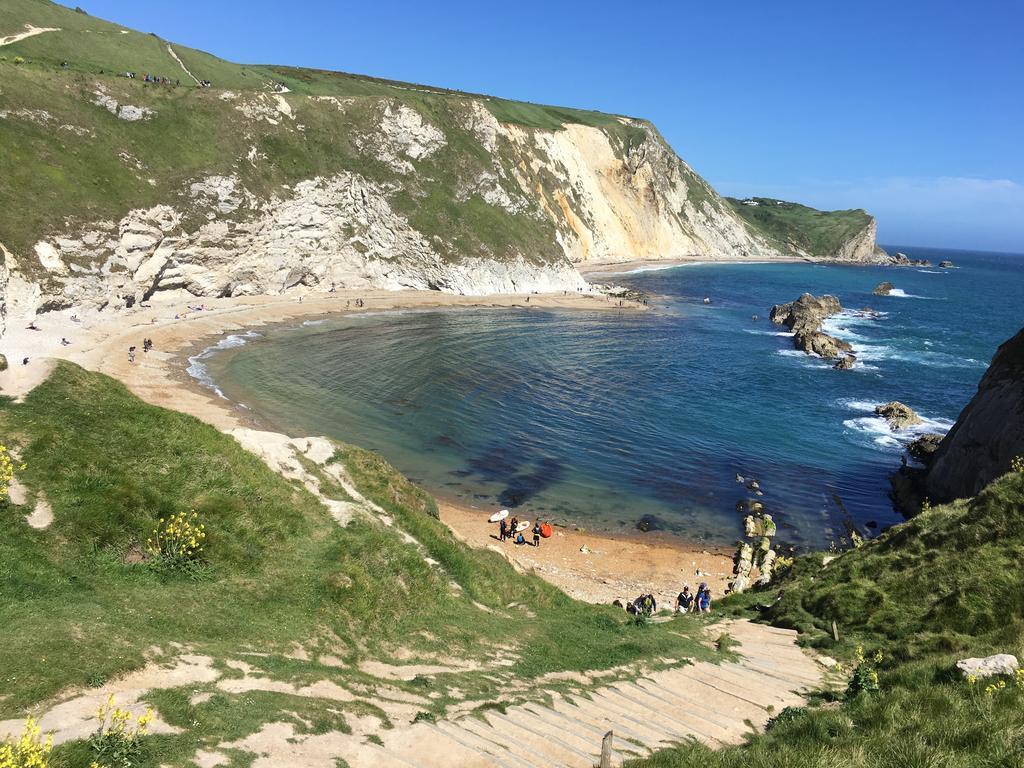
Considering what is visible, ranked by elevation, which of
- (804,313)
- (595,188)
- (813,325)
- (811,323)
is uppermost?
(595,188)

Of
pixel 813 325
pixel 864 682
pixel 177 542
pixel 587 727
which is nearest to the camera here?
pixel 587 727

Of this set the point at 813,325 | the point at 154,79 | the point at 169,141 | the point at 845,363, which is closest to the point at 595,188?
the point at 813,325

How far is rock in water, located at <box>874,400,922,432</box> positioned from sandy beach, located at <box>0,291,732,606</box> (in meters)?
31.4

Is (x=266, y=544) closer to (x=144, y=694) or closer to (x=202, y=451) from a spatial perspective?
(x=202, y=451)

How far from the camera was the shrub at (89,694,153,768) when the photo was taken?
322 inches

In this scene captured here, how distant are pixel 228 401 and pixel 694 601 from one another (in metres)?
38.5

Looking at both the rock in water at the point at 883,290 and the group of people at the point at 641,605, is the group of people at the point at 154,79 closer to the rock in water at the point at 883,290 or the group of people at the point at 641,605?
the group of people at the point at 641,605

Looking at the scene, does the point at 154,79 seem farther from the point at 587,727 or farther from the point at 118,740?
the point at 587,727

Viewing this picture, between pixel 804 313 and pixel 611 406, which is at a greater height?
pixel 804 313

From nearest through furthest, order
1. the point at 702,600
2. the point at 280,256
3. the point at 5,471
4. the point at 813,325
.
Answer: the point at 5,471
the point at 702,600
the point at 280,256
the point at 813,325

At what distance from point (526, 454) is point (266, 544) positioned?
1190 inches

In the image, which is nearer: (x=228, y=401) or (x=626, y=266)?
(x=228, y=401)

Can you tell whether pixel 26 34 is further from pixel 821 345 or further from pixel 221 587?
pixel 821 345

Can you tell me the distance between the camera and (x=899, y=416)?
185 feet
